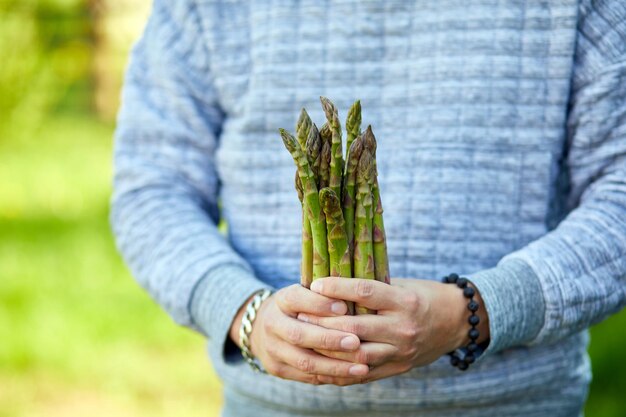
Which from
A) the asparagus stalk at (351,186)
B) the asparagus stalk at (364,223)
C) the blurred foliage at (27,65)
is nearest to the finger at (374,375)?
the asparagus stalk at (364,223)

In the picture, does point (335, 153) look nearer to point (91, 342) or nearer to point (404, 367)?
point (404, 367)

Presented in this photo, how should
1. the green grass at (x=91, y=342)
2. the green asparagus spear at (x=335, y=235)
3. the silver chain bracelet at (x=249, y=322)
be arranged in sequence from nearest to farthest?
the green asparagus spear at (x=335, y=235) → the silver chain bracelet at (x=249, y=322) → the green grass at (x=91, y=342)

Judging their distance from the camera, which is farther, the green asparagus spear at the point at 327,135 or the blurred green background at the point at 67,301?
the blurred green background at the point at 67,301

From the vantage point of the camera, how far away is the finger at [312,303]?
4.92ft

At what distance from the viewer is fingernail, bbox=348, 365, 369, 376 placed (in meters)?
1.49

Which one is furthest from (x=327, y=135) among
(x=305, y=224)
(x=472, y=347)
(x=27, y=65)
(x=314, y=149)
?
(x=27, y=65)

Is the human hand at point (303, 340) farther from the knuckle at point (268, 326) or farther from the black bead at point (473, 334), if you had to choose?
the black bead at point (473, 334)

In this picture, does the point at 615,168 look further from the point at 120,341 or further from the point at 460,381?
the point at 120,341

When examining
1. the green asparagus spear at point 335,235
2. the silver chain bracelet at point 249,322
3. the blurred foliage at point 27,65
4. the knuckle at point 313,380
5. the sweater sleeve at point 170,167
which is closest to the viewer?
the green asparagus spear at point 335,235

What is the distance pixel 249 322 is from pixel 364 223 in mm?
334

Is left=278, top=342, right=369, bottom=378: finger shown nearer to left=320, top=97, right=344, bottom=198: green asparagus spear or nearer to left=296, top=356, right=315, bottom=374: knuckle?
left=296, top=356, right=315, bottom=374: knuckle

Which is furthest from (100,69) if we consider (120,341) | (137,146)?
(137,146)

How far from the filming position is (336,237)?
1.47 meters

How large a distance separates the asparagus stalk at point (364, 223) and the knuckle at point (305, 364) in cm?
13
